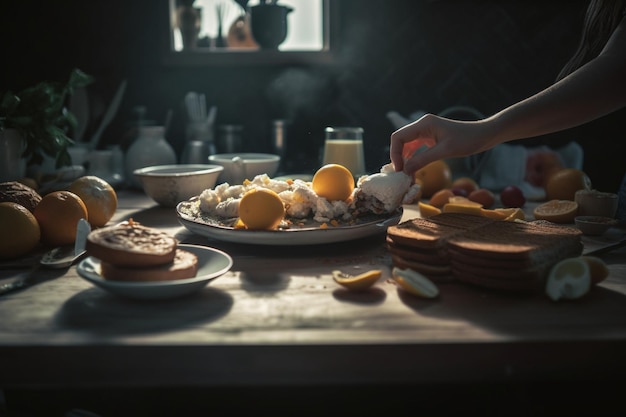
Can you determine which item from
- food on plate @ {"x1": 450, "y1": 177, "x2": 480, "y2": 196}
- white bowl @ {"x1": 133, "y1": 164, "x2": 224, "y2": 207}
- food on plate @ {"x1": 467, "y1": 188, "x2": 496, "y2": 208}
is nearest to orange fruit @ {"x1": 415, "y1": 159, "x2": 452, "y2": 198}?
food on plate @ {"x1": 450, "y1": 177, "x2": 480, "y2": 196}

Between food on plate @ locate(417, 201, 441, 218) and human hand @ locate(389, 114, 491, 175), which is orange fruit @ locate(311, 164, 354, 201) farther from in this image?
food on plate @ locate(417, 201, 441, 218)

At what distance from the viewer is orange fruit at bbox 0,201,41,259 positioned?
1006mm

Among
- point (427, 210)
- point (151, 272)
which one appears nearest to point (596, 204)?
point (427, 210)

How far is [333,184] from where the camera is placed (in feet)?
3.71

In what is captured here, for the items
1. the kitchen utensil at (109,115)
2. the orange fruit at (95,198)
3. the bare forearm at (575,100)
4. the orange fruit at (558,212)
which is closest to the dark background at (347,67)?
the kitchen utensil at (109,115)

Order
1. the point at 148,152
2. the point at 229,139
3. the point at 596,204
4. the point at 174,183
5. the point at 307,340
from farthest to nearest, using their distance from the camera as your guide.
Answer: the point at 229,139, the point at 148,152, the point at 174,183, the point at 596,204, the point at 307,340

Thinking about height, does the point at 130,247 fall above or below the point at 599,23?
below

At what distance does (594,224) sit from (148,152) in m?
1.37

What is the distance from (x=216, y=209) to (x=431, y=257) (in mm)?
473

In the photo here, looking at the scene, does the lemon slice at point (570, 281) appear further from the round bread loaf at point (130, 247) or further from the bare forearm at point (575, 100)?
the round bread loaf at point (130, 247)

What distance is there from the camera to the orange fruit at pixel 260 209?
1.00 m

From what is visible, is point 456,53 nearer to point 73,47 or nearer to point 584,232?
point 584,232

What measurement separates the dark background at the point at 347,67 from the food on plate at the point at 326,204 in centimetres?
110

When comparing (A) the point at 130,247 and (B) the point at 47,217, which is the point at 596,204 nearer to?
(A) the point at 130,247
